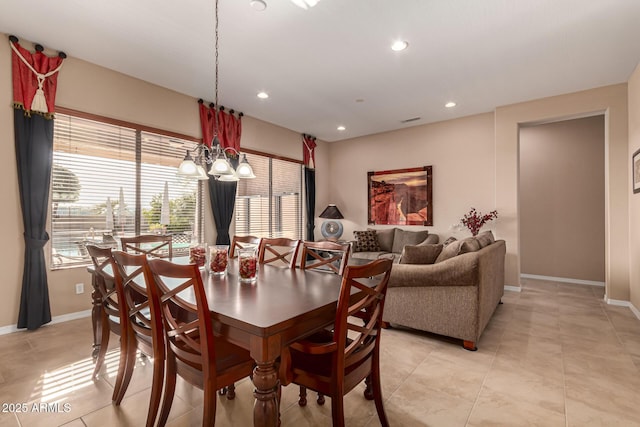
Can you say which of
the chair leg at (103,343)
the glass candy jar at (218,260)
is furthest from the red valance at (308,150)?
the chair leg at (103,343)

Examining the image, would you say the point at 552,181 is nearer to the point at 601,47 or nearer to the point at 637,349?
the point at 601,47

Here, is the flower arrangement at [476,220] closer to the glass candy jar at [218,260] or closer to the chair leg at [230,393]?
the glass candy jar at [218,260]

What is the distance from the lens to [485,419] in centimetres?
178

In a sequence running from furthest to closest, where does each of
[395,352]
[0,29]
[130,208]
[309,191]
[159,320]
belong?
[309,191]
[130,208]
[0,29]
[395,352]
[159,320]

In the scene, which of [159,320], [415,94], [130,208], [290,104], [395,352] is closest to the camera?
[159,320]

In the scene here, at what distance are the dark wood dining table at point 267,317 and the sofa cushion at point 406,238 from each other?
3.85m

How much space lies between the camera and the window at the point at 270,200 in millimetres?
5227

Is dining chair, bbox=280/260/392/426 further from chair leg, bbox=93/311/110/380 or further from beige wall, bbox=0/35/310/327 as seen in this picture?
beige wall, bbox=0/35/310/327

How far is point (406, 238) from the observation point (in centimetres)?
550

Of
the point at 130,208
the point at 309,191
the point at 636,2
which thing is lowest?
the point at 130,208

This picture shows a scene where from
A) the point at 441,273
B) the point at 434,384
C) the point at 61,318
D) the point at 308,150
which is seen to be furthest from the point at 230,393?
the point at 308,150

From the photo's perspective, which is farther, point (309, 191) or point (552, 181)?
point (309, 191)

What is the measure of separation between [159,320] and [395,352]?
1.96m

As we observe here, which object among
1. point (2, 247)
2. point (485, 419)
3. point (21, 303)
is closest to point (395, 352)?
point (485, 419)
